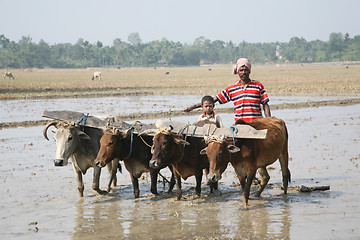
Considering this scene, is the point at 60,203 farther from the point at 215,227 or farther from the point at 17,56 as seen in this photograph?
the point at 17,56

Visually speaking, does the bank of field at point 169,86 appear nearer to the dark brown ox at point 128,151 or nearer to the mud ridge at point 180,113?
the mud ridge at point 180,113

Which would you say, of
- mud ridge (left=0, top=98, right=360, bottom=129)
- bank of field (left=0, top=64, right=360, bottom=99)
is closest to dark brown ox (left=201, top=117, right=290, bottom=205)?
mud ridge (left=0, top=98, right=360, bottom=129)

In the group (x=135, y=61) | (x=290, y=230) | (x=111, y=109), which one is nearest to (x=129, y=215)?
(x=290, y=230)

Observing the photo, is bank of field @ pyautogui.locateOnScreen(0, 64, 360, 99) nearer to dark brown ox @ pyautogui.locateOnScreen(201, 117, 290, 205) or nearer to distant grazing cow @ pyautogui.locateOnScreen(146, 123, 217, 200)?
dark brown ox @ pyautogui.locateOnScreen(201, 117, 290, 205)

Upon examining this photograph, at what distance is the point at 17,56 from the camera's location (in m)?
146

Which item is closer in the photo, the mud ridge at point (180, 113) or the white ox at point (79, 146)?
the white ox at point (79, 146)

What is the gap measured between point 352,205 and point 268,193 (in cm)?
146

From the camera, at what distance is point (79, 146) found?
8344mm

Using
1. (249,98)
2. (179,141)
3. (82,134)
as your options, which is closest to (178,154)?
(179,141)

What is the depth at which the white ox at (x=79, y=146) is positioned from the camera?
8023mm

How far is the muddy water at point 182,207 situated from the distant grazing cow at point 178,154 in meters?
0.52

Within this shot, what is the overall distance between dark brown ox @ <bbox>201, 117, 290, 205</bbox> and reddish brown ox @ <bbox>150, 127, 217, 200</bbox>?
63cm

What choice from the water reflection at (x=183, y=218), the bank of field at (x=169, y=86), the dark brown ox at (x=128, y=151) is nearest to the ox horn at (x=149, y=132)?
the dark brown ox at (x=128, y=151)

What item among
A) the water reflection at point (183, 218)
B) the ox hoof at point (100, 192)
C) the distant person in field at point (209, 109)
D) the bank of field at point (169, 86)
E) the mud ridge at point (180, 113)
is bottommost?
the water reflection at point (183, 218)
